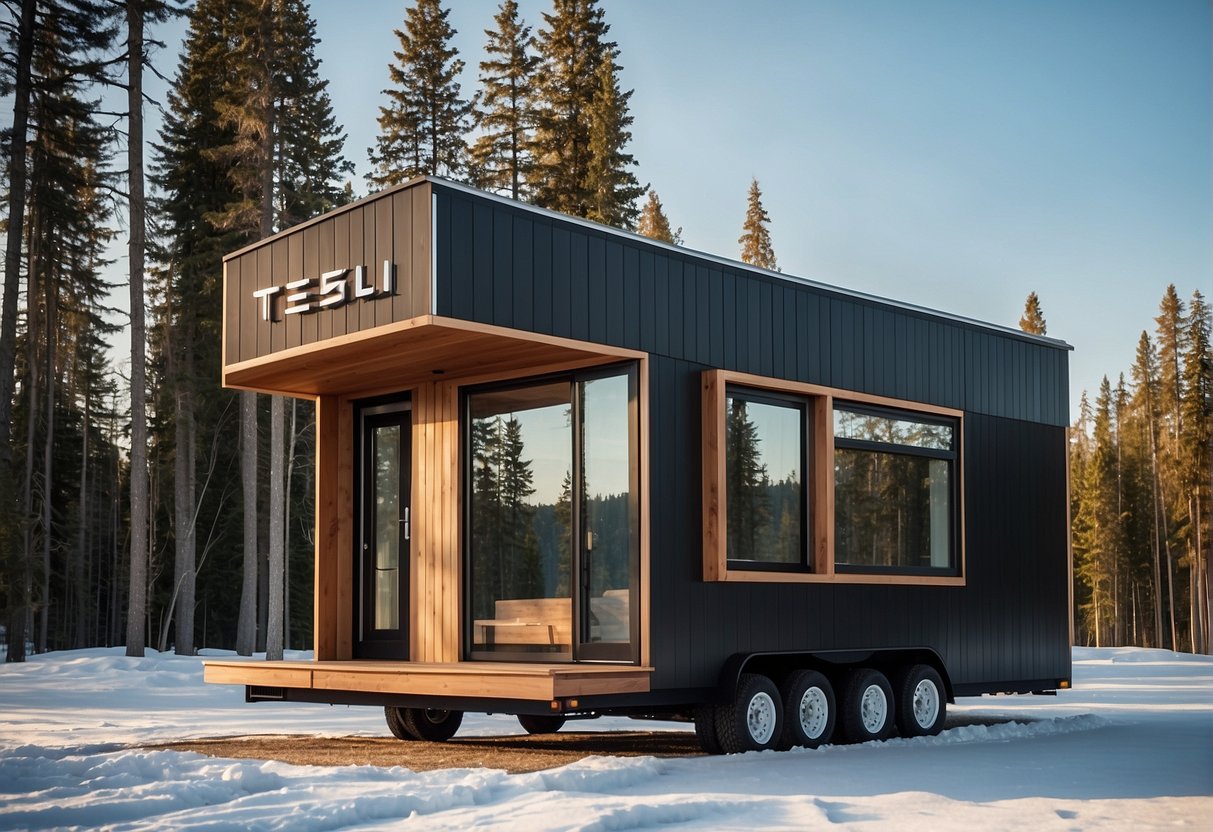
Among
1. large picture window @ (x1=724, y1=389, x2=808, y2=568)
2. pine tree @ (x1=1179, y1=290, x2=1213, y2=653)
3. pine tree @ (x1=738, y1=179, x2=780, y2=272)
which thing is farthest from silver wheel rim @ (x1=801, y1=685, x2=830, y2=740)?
pine tree @ (x1=1179, y1=290, x2=1213, y2=653)

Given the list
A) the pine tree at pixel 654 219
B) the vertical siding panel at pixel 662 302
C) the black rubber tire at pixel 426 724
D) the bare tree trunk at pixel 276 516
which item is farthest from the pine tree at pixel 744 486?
the pine tree at pixel 654 219

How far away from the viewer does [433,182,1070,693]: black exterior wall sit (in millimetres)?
8812

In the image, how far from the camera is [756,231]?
42.2 metres

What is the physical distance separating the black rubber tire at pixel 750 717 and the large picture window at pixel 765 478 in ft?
3.06

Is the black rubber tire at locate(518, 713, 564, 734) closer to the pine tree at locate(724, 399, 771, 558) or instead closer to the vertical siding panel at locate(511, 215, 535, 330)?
the pine tree at locate(724, 399, 771, 558)

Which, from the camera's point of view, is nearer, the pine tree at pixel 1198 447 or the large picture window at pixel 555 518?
the large picture window at pixel 555 518

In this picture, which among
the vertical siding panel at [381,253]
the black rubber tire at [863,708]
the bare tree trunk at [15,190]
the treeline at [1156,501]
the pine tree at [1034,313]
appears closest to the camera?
the vertical siding panel at [381,253]

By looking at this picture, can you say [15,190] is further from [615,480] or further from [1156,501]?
[1156,501]

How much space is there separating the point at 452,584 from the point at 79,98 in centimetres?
1696

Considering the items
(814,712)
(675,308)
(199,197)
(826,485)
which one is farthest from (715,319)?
(199,197)

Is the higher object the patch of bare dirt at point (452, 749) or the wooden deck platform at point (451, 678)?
the wooden deck platform at point (451, 678)

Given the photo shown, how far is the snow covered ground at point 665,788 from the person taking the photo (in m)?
6.31

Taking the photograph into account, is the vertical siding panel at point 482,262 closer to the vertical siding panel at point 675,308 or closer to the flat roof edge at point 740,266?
the flat roof edge at point 740,266

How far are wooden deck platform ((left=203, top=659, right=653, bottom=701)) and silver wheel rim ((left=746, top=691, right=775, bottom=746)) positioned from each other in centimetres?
105
